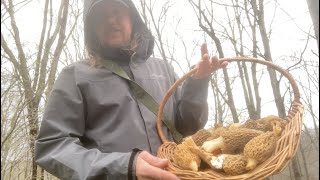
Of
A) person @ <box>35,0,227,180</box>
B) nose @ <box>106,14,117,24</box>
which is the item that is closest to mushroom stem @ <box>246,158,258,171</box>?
person @ <box>35,0,227,180</box>

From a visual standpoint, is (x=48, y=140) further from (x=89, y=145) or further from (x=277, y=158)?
(x=277, y=158)

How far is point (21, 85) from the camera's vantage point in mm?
5168

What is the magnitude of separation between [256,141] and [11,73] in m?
4.14

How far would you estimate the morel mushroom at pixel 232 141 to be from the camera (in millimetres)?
1877

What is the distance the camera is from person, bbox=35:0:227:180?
170 cm

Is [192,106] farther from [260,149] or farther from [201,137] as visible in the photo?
[260,149]

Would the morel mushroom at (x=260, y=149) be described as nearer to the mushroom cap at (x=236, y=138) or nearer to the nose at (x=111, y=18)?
the mushroom cap at (x=236, y=138)

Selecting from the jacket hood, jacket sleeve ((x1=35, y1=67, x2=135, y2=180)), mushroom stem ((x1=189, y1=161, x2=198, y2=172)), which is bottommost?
mushroom stem ((x1=189, y1=161, x2=198, y2=172))

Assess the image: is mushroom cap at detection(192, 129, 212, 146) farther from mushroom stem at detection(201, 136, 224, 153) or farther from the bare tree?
the bare tree

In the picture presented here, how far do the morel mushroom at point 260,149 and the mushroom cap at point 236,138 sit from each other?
0.51ft

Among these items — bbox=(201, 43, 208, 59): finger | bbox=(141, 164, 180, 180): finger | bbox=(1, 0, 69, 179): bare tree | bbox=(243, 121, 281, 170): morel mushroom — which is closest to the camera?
bbox=(141, 164, 180, 180): finger

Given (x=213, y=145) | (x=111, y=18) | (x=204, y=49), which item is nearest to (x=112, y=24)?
(x=111, y=18)

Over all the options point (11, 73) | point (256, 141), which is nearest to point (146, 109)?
point (256, 141)

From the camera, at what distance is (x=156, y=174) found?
1.50 metres
